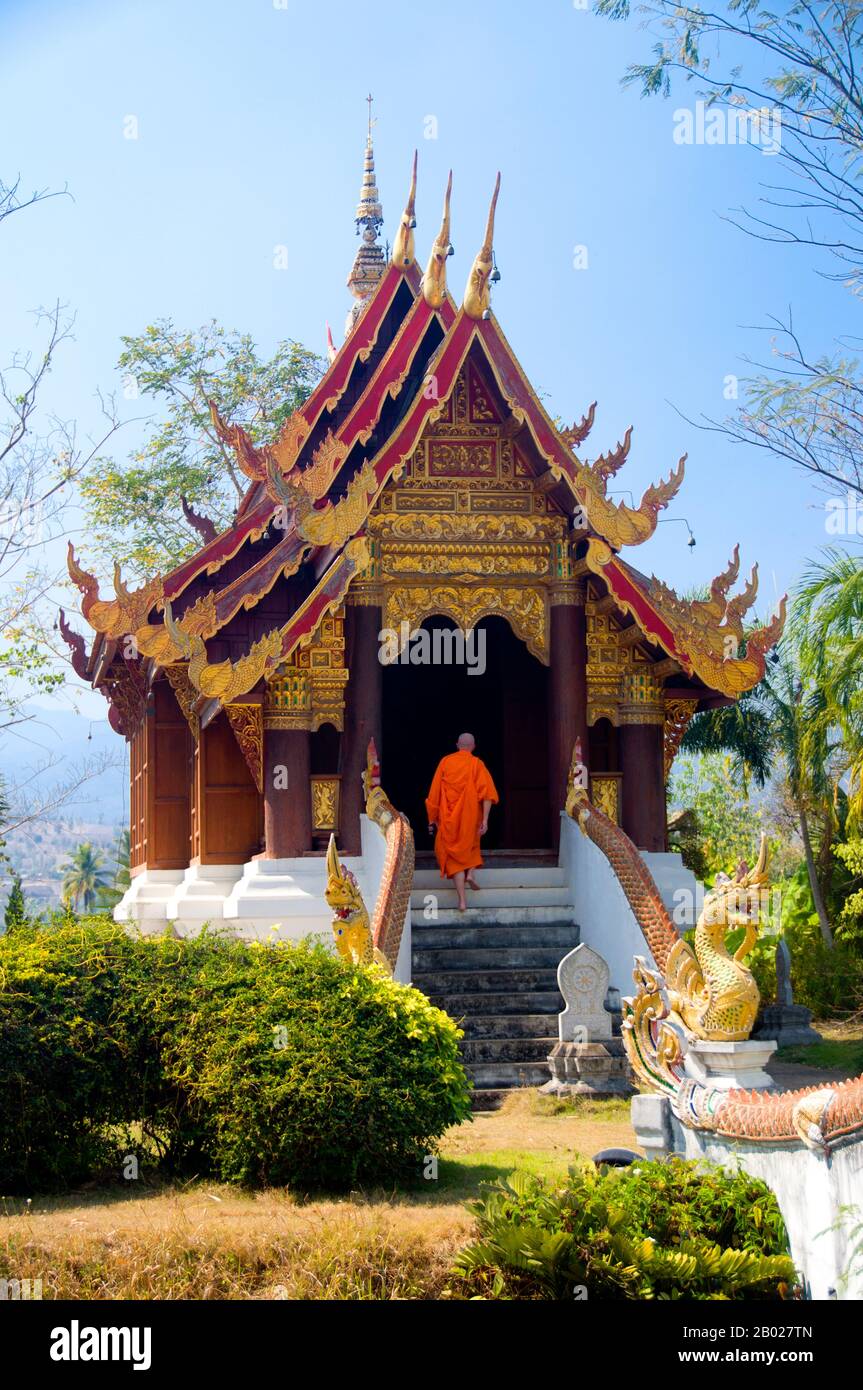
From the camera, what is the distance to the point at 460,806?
13836 mm

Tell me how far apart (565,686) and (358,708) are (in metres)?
1.88

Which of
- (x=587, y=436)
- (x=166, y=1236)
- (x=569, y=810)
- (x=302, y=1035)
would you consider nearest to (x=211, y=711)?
(x=569, y=810)

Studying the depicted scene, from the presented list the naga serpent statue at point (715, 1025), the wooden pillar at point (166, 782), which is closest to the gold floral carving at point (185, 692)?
the wooden pillar at point (166, 782)

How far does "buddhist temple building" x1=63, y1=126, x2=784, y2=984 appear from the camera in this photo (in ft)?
46.1

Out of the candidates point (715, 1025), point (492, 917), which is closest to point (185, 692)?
point (492, 917)

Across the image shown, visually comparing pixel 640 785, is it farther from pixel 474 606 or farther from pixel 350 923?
pixel 350 923

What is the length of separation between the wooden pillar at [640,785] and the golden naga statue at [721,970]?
20.3 ft

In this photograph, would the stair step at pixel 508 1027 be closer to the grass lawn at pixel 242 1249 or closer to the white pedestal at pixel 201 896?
the white pedestal at pixel 201 896

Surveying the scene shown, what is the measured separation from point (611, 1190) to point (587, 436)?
34.7 ft

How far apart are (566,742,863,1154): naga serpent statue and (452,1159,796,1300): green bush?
384 millimetres

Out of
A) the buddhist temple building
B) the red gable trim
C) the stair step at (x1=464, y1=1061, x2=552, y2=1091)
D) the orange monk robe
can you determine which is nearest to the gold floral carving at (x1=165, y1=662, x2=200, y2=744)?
the buddhist temple building

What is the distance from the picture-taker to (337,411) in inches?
679

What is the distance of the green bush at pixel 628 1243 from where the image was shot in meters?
7.10
